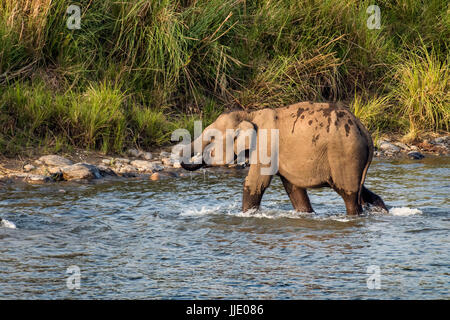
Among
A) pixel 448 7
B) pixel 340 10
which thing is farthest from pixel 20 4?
pixel 448 7

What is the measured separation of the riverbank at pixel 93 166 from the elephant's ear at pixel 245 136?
218cm

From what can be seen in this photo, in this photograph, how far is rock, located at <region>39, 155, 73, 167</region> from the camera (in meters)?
10.1


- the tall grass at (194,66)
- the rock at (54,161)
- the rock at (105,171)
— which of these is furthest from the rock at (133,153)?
the rock at (54,161)

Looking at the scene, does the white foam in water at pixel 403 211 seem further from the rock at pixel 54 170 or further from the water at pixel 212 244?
the rock at pixel 54 170

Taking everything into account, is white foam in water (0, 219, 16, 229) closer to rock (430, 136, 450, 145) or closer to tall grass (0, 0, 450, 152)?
tall grass (0, 0, 450, 152)

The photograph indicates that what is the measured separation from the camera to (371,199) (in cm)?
806

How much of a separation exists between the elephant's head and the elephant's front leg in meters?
0.21

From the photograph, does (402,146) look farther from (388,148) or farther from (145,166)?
(145,166)

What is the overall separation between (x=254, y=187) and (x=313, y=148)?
661 mm

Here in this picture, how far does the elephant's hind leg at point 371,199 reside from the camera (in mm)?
8023

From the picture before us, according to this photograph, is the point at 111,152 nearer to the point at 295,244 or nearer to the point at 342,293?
the point at 295,244

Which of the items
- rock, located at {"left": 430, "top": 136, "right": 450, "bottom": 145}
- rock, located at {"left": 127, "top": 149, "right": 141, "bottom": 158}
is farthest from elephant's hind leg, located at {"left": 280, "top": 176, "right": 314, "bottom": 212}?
rock, located at {"left": 430, "top": 136, "right": 450, "bottom": 145}

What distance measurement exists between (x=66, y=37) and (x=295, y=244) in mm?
5878

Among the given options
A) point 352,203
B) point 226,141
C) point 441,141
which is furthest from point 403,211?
point 441,141
